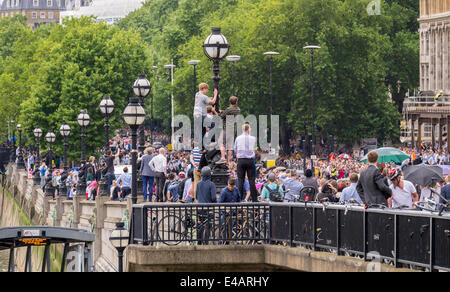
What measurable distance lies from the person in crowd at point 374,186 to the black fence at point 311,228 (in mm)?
277

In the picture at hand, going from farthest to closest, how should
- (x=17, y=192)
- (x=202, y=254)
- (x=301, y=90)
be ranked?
1. (x=17, y=192)
2. (x=301, y=90)
3. (x=202, y=254)

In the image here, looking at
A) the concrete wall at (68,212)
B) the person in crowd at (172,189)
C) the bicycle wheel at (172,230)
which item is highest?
the person in crowd at (172,189)

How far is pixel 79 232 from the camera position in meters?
16.9

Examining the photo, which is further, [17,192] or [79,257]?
[17,192]

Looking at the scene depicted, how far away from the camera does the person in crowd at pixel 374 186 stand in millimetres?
16812

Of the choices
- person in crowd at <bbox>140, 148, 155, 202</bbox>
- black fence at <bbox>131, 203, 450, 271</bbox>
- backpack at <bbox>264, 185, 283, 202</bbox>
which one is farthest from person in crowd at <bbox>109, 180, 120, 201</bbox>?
backpack at <bbox>264, 185, 283, 202</bbox>

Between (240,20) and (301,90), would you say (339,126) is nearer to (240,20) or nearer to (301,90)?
(301,90)

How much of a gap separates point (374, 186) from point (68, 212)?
1163 inches

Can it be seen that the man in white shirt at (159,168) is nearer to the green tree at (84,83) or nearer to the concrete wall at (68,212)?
the concrete wall at (68,212)

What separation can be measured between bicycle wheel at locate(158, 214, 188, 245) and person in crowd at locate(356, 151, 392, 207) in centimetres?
439

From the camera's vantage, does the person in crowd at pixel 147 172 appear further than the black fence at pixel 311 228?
Yes

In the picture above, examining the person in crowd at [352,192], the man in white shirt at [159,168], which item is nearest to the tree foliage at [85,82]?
the man in white shirt at [159,168]

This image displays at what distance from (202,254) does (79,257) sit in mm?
2801
